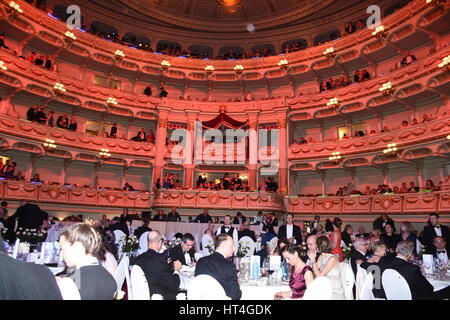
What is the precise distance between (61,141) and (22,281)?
2517 cm

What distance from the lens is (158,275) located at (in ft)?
16.3

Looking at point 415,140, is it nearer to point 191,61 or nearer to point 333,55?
point 333,55

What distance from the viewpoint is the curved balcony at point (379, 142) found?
19.0 m

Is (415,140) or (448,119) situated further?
(415,140)

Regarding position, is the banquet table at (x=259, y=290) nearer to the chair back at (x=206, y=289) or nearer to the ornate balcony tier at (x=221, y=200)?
the chair back at (x=206, y=289)

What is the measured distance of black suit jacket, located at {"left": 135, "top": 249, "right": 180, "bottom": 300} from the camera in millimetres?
4941

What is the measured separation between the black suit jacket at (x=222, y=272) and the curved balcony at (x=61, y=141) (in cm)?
2202

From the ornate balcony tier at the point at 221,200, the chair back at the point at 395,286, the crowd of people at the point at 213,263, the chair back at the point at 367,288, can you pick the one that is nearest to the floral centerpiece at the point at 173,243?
the crowd of people at the point at 213,263

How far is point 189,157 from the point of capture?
27969 mm

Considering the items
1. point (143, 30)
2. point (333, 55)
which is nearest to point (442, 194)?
point (333, 55)

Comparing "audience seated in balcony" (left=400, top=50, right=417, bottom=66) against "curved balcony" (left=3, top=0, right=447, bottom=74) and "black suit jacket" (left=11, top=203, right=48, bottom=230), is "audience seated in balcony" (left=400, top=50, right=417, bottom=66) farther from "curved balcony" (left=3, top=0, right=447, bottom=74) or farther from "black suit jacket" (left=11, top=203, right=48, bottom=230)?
"black suit jacket" (left=11, top=203, right=48, bottom=230)
